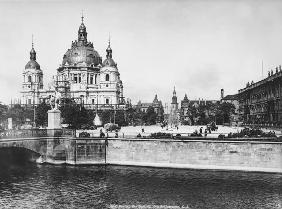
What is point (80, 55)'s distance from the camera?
174 m

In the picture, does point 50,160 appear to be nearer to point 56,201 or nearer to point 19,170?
point 19,170

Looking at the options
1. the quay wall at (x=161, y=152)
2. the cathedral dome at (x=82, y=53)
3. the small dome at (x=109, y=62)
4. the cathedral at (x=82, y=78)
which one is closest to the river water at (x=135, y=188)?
the quay wall at (x=161, y=152)

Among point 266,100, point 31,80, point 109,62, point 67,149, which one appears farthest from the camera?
point 31,80

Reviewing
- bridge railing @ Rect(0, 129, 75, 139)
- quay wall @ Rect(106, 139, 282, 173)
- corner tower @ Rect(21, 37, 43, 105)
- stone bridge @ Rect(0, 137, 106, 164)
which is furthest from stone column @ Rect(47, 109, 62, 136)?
corner tower @ Rect(21, 37, 43, 105)

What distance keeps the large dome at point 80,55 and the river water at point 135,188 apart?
398 ft

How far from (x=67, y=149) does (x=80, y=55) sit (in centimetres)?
11790

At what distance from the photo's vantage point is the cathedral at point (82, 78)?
170125mm

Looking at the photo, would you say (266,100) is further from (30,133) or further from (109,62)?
(109,62)

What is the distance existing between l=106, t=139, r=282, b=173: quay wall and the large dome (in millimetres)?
118222

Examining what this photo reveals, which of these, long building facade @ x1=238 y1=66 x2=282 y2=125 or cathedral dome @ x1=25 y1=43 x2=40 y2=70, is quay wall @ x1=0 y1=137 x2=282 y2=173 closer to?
long building facade @ x1=238 y1=66 x2=282 y2=125

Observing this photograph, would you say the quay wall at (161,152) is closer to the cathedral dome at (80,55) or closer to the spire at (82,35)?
the cathedral dome at (80,55)

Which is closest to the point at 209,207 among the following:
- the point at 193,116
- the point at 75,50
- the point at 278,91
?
the point at 278,91

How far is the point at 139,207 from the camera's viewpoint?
35.2 metres

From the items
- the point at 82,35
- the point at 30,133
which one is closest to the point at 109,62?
the point at 82,35
